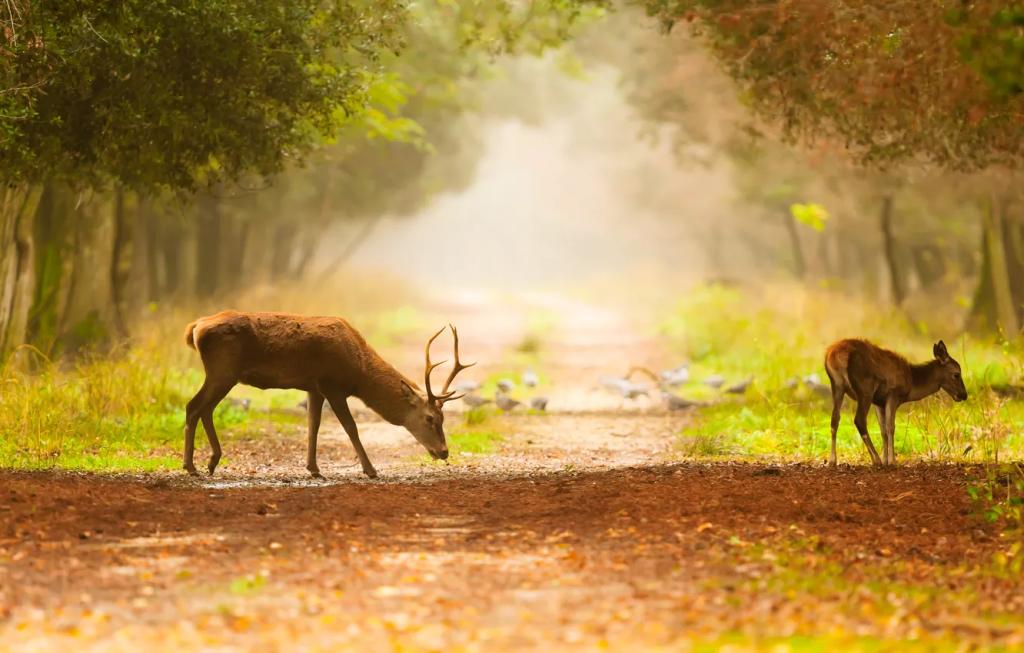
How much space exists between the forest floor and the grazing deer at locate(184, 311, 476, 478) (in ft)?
1.47

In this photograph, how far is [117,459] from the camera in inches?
537

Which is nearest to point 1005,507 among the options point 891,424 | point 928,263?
point 891,424

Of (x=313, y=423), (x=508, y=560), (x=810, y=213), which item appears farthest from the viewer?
(x=810, y=213)

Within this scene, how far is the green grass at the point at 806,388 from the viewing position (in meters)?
13.9

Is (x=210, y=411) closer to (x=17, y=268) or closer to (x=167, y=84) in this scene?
(x=167, y=84)

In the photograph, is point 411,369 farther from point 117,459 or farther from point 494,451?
point 117,459

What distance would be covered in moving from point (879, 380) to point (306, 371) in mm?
4731

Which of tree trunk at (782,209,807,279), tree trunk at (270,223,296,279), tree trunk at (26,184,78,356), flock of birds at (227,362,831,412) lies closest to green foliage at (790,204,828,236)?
flock of birds at (227,362,831,412)

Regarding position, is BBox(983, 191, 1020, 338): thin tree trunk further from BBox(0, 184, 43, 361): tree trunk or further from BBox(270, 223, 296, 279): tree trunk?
BBox(270, 223, 296, 279): tree trunk

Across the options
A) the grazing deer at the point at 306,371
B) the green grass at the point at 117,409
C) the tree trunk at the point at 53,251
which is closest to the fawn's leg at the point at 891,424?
the grazing deer at the point at 306,371

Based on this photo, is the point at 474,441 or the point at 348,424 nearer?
the point at 348,424

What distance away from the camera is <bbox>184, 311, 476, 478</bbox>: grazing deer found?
12.6m

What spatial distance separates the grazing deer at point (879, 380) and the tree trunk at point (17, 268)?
343 inches

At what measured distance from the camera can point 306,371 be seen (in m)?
12.9
